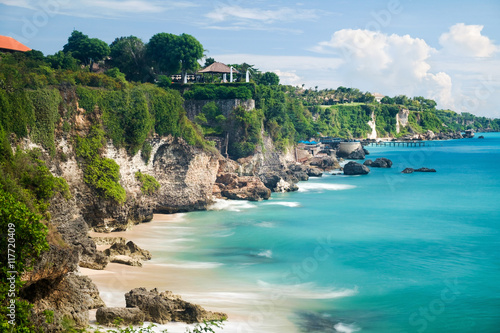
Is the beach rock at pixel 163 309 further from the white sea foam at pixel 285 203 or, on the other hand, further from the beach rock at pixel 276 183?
the beach rock at pixel 276 183

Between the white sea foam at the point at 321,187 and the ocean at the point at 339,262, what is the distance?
495cm

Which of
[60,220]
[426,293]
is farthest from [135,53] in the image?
[426,293]

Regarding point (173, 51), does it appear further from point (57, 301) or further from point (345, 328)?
point (57, 301)

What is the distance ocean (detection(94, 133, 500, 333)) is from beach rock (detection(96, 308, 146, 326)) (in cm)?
306

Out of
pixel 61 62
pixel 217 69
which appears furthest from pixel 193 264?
pixel 217 69

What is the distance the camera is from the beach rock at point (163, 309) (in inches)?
607

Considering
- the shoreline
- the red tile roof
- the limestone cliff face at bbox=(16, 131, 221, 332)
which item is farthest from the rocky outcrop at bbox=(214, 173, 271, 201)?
the red tile roof

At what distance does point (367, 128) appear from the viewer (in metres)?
127

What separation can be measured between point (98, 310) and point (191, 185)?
67.1 feet

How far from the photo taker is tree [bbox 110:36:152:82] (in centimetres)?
4847

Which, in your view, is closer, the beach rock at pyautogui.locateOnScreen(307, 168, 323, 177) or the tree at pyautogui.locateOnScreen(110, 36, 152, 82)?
the tree at pyautogui.locateOnScreen(110, 36, 152, 82)

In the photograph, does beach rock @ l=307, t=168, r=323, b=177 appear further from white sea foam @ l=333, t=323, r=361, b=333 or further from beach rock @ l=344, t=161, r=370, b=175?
white sea foam @ l=333, t=323, r=361, b=333

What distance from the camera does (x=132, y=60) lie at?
160 feet

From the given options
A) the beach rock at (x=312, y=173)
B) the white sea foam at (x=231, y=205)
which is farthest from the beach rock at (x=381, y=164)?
the white sea foam at (x=231, y=205)
